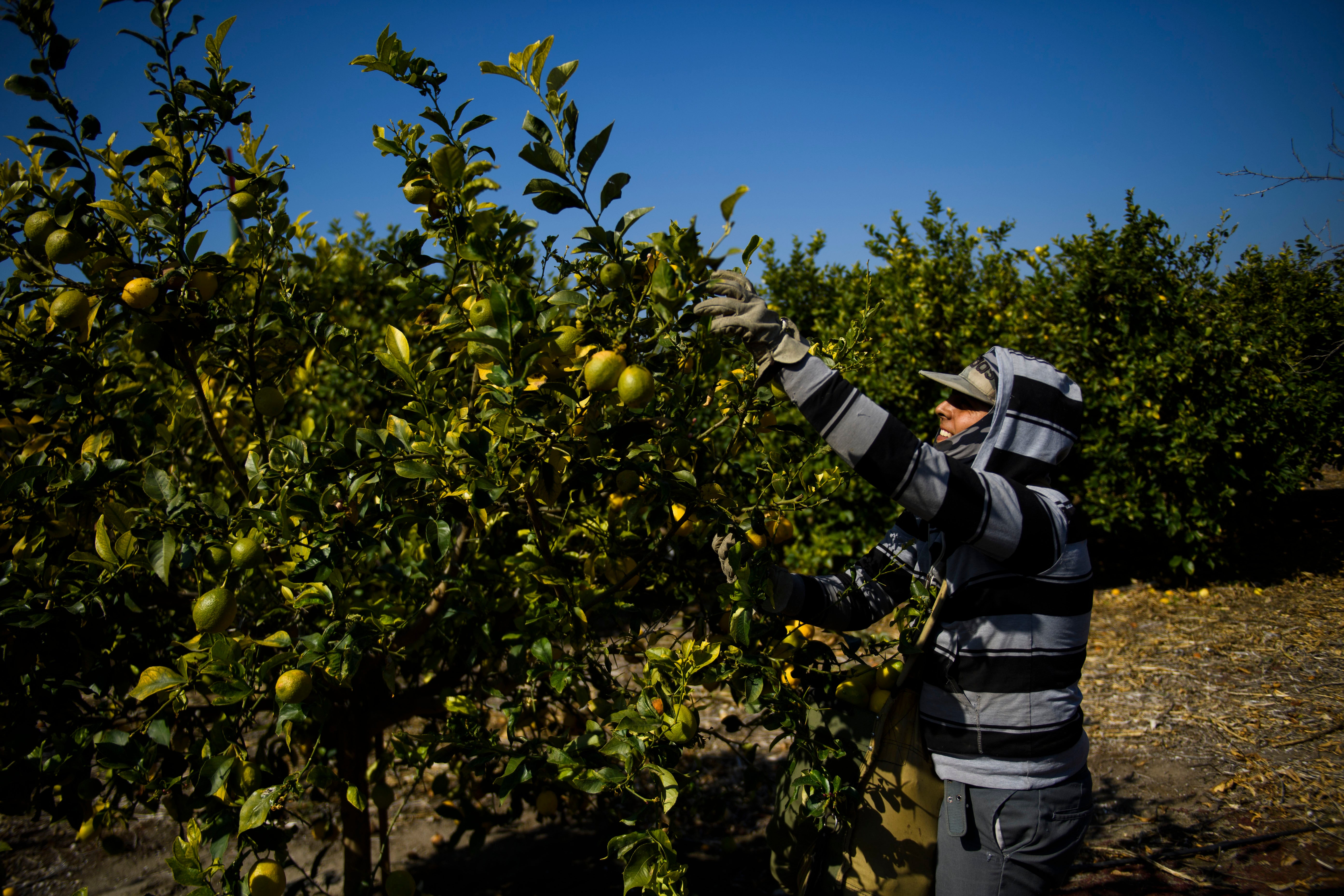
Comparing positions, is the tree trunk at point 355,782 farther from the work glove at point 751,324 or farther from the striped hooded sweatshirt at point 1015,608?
the work glove at point 751,324

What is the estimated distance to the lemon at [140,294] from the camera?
52.6 inches

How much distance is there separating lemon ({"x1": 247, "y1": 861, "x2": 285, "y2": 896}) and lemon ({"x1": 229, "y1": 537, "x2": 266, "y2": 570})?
57cm

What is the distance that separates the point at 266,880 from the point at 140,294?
3.65ft

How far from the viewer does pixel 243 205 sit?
→ 1524mm

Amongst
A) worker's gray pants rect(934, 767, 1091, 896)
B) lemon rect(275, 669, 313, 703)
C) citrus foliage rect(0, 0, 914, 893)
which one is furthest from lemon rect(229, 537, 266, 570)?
worker's gray pants rect(934, 767, 1091, 896)

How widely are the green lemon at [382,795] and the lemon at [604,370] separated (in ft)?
4.02

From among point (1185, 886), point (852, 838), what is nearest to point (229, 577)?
point (852, 838)

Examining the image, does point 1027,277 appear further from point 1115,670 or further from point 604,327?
point 604,327

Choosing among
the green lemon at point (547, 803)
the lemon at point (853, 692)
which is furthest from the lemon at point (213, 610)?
the lemon at point (853, 692)

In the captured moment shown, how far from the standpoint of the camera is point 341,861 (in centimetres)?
300

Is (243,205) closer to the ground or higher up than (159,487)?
higher up

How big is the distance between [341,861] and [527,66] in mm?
3177

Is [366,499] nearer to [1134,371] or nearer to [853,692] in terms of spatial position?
[853,692]


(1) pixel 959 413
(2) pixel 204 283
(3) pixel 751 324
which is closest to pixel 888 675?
(1) pixel 959 413
